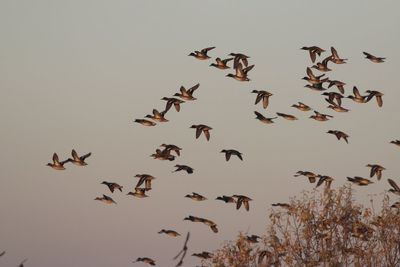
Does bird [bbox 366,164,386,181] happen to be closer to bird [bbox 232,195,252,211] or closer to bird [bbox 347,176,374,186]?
bird [bbox 347,176,374,186]

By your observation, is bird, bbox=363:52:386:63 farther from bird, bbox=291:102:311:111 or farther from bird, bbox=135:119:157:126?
bird, bbox=135:119:157:126

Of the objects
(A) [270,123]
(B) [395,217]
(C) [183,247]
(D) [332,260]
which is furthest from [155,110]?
(C) [183,247]

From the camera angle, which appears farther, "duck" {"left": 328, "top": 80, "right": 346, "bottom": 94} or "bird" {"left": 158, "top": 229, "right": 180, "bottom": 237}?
"duck" {"left": 328, "top": 80, "right": 346, "bottom": 94}

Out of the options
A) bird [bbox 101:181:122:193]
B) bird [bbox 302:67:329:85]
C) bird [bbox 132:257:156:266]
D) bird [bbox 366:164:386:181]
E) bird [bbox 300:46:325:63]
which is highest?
bird [bbox 300:46:325:63]

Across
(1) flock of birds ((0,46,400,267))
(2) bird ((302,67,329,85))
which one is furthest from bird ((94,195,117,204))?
(2) bird ((302,67,329,85))

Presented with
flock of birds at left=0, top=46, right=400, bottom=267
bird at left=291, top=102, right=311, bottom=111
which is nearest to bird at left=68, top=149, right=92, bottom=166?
flock of birds at left=0, top=46, right=400, bottom=267

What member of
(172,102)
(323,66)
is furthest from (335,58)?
(172,102)

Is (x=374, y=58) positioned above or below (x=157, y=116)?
above

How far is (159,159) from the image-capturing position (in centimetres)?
4038

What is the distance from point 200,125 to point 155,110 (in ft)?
10.6

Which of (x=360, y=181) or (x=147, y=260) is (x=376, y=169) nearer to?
(x=360, y=181)

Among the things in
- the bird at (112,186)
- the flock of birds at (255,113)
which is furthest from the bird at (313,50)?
the bird at (112,186)

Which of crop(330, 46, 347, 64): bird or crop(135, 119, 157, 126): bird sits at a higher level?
crop(330, 46, 347, 64): bird

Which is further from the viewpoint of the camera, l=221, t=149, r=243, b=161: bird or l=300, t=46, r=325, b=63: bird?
l=300, t=46, r=325, b=63: bird
